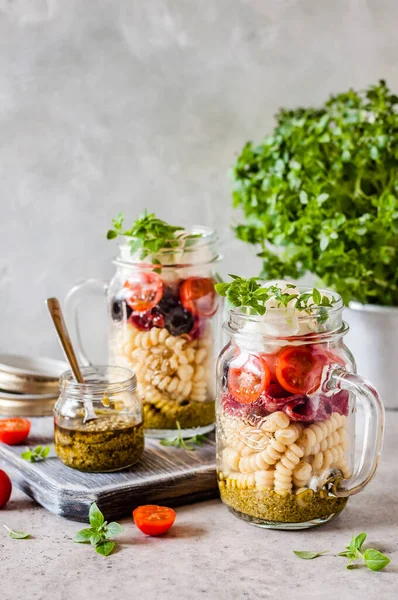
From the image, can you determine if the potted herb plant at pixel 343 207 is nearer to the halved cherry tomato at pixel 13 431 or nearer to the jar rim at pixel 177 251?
the jar rim at pixel 177 251

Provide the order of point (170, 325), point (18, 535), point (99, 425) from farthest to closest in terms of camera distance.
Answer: point (170, 325), point (99, 425), point (18, 535)

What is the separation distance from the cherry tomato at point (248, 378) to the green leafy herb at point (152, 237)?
11.4 inches

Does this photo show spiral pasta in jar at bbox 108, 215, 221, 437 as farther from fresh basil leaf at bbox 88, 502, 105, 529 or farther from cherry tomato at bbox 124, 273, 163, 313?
fresh basil leaf at bbox 88, 502, 105, 529

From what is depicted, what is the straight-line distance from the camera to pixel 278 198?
5.74 ft

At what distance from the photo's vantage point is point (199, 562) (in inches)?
47.2

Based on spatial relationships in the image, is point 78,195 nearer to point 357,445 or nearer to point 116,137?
point 116,137

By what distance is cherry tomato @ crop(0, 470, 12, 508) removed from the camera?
4.45ft

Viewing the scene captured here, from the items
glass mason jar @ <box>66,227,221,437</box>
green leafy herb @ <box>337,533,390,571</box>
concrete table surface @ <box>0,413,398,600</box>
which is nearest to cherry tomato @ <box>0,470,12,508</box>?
concrete table surface @ <box>0,413,398,600</box>

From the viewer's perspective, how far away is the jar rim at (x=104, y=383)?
1416 mm

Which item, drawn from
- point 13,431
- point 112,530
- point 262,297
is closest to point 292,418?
point 262,297

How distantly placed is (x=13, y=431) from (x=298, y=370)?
576 millimetres

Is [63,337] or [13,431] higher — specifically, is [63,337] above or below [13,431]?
above

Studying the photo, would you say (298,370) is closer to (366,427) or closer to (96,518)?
(366,427)

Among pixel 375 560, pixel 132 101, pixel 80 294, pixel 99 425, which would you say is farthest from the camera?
pixel 132 101
